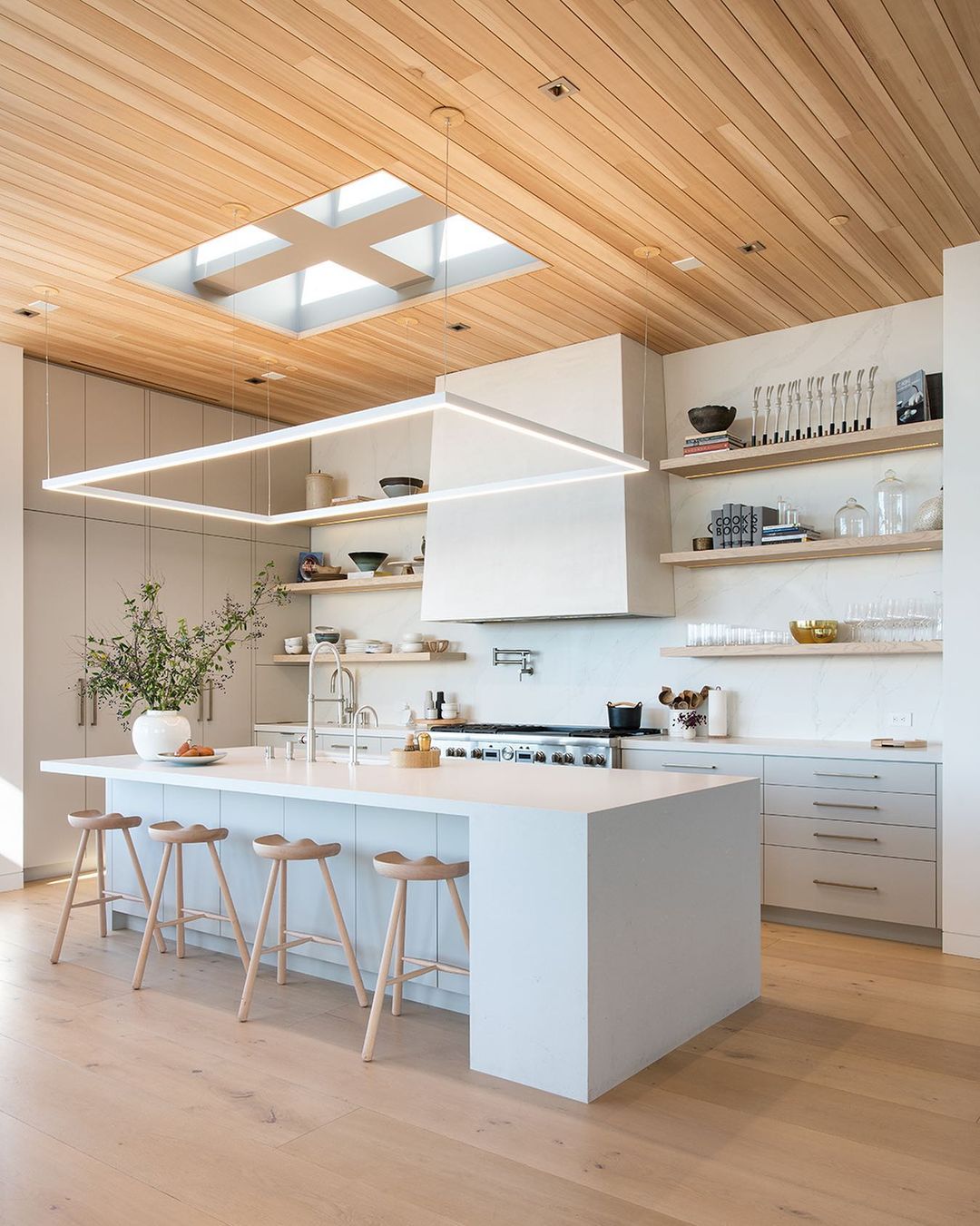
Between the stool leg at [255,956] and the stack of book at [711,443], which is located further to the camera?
the stack of book at [711,443]

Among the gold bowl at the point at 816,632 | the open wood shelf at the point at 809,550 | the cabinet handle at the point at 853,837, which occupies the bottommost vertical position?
the cabinet handle at the point at 853,837

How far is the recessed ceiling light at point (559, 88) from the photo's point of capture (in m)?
3.16

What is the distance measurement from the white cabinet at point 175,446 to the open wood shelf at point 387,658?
1153 millimetres

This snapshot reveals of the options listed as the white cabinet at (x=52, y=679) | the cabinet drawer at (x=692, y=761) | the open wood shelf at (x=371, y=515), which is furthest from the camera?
the open wood shelf at (x=371, y=515)

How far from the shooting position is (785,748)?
193 inches

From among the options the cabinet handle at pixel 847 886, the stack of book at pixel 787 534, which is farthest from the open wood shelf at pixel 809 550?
the cabinet handle at pixel 847 886

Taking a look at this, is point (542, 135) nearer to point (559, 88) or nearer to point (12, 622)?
point (559, 88)

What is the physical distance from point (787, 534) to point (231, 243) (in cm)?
305

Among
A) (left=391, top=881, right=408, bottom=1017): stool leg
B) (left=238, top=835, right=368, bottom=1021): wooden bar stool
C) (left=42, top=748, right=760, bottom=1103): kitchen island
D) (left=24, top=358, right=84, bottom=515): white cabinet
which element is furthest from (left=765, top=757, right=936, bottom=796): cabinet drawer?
(left=24, top=358, right=84, bottom=515): white cabinet

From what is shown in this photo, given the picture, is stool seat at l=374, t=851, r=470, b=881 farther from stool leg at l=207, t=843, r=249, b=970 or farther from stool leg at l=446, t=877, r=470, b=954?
stool leg at l=207, t=843, r=249, b=970

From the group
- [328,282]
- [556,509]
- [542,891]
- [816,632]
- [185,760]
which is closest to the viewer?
[542,891]

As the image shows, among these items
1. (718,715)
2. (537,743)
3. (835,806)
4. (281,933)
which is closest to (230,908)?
(281,933)

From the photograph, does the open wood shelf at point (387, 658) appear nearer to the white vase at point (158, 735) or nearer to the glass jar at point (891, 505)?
the white vase at point (158, 735)

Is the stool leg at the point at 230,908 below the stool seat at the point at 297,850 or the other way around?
below
